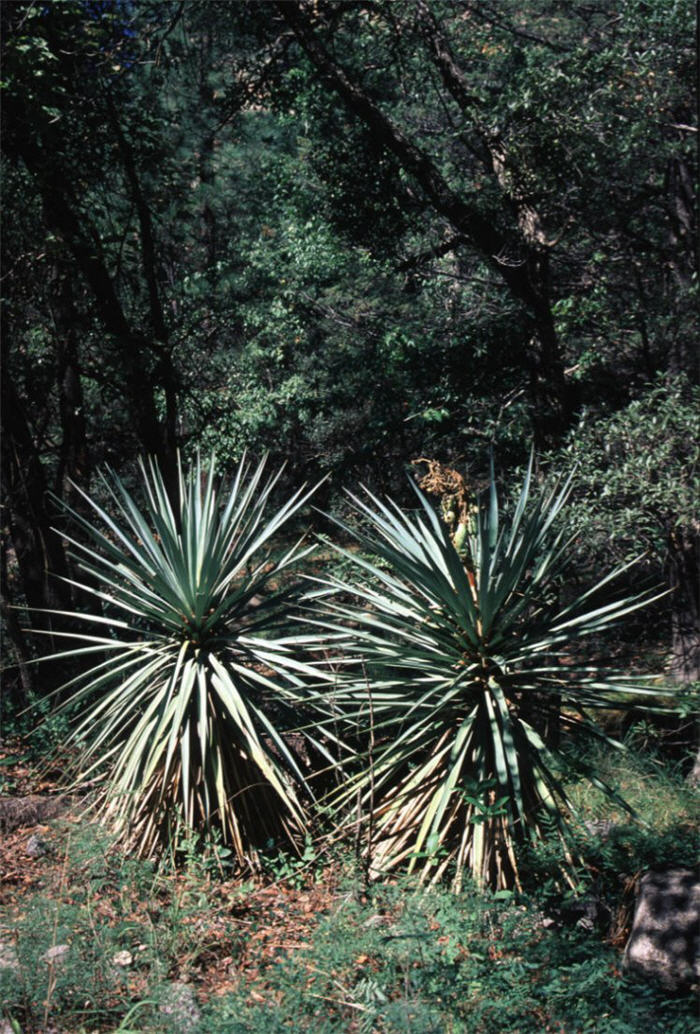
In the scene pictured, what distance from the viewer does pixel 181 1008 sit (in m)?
3.95

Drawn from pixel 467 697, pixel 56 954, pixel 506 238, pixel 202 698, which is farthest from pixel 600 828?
pixel 506 238

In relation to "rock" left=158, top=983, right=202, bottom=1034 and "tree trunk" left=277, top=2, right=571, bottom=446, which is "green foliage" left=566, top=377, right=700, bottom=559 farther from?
"rock" left=158, top=983, right=202, bottom=1034

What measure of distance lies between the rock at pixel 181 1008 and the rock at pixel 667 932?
1.84 metres

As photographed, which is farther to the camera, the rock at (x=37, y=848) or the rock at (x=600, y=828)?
the rock at (x=37, y=848)

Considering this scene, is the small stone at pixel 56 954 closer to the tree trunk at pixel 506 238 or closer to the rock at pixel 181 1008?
the rock at pixel 181 1008

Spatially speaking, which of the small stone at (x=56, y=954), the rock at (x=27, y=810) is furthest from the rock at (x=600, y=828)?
the rock at (x=27, y=810)

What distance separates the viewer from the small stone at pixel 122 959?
434cm

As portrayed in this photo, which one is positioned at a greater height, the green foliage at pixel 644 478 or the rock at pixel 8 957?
the green foliage at pixel 644 478

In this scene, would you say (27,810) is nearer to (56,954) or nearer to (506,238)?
(56,954)

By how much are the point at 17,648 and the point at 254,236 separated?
38.9ft

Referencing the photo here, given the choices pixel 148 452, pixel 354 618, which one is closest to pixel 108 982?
pixel 354 618

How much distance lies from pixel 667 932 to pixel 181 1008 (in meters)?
2.08

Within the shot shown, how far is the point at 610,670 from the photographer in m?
5.32

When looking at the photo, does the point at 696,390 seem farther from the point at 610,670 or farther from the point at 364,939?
the point at 364,939
